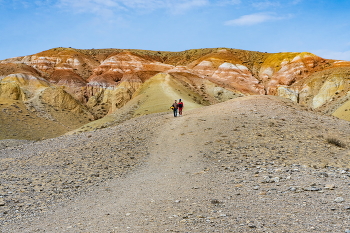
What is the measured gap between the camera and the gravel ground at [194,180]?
714 centimetres

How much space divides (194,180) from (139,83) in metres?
71.9

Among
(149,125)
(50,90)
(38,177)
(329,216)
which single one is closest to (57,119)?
(50,90)

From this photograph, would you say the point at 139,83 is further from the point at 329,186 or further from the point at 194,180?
the point at 329,186

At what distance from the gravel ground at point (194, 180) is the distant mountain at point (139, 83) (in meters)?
20.6

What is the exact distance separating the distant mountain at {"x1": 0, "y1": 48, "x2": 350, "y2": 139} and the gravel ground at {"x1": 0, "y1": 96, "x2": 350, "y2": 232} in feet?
67.6

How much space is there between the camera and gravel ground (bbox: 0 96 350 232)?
23.4 ft

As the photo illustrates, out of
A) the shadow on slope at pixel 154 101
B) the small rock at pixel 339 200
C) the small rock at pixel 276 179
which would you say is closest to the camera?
the small rock at pixel 339 200

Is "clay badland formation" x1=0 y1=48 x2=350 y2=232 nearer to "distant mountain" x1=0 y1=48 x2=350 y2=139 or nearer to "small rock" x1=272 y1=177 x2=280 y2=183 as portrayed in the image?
"small rock" x1=272 y1=177 x2=280 y2=183

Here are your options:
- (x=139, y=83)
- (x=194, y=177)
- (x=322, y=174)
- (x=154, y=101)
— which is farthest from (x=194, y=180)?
(x=139, y=83)

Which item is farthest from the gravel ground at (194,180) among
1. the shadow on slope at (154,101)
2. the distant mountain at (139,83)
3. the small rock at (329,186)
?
the distant mountain at (139,83)

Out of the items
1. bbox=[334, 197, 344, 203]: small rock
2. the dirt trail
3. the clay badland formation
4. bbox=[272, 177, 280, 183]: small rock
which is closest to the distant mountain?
the clay badland formation

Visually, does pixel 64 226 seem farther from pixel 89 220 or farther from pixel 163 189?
pixel 163 189

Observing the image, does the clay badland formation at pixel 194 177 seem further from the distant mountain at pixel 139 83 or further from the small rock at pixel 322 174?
the distant mountain at pixel 139 83

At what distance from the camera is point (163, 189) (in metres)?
10.5
